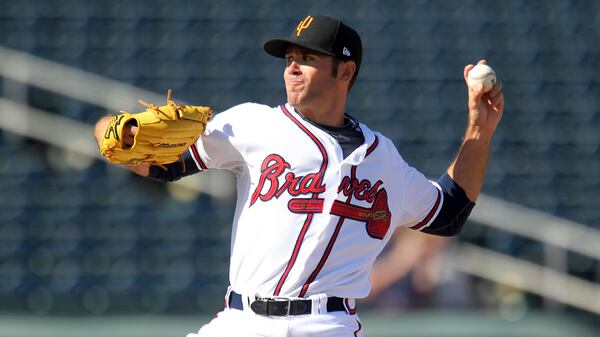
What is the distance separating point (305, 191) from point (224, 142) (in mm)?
318

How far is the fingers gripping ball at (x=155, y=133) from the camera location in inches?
124

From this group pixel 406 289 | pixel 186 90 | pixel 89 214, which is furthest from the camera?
pixel 186 90

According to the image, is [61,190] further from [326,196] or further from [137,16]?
[326,196]

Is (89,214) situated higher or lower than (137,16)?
lower

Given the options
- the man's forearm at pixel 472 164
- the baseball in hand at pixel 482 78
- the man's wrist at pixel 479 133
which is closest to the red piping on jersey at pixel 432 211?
the man's forearm at pixel 472 164

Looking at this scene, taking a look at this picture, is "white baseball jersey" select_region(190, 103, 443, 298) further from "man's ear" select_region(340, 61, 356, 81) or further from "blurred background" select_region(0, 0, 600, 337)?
"blurred background" select_region(0, 0, 600, 337)

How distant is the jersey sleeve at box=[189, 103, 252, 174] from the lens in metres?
3.38

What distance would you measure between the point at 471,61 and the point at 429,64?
0.39 m

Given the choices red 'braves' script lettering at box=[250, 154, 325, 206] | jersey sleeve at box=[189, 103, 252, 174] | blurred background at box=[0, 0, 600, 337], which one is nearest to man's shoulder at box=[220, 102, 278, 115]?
jersey sleeve at box=[189, 103, 252, 174]

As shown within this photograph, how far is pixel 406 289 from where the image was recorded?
6.29 metres

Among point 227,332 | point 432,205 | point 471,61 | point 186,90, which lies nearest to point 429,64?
point 471,61

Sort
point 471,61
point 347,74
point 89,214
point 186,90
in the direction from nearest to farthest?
point 347,74, point 89,214, point 186,90, point 471,61

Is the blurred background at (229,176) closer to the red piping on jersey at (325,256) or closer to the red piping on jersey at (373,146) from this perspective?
the red piping on jersey at (373,146)

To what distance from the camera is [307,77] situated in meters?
3.42
